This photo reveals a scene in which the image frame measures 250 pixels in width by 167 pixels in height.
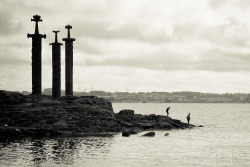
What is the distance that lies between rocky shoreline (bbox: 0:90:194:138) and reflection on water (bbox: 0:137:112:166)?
3.66 m

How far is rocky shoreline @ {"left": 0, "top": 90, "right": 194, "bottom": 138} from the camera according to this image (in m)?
55.1

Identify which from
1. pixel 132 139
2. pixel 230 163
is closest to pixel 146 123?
pixel 132 139

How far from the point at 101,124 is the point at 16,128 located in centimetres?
1267

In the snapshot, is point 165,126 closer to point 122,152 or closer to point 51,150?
point 122,152

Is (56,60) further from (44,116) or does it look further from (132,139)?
(132,139)

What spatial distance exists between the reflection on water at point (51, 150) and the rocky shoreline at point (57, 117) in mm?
3662

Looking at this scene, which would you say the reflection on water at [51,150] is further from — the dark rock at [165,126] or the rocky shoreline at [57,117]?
the dark rock at [165,126]

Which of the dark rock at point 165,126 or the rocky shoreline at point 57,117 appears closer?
the rocky shoreline at point 57,117

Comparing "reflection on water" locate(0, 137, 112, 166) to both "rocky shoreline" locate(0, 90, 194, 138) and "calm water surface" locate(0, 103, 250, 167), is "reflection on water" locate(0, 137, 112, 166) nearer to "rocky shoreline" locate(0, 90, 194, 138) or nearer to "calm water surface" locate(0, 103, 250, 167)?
"calm water surface" locate(0, 103, 250, 167)

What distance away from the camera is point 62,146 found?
45656mm

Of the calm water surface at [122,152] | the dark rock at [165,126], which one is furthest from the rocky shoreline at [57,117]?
the dark rock at [165,126]

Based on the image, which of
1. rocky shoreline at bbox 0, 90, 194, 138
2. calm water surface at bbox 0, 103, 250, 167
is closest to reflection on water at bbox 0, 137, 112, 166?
calm water surface at bbox 0, 103, 250, 167

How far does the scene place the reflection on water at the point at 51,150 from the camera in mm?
36531

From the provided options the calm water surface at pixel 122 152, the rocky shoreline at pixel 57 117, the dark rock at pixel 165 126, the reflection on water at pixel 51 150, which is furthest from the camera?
the dark rock at pixel 165 126
